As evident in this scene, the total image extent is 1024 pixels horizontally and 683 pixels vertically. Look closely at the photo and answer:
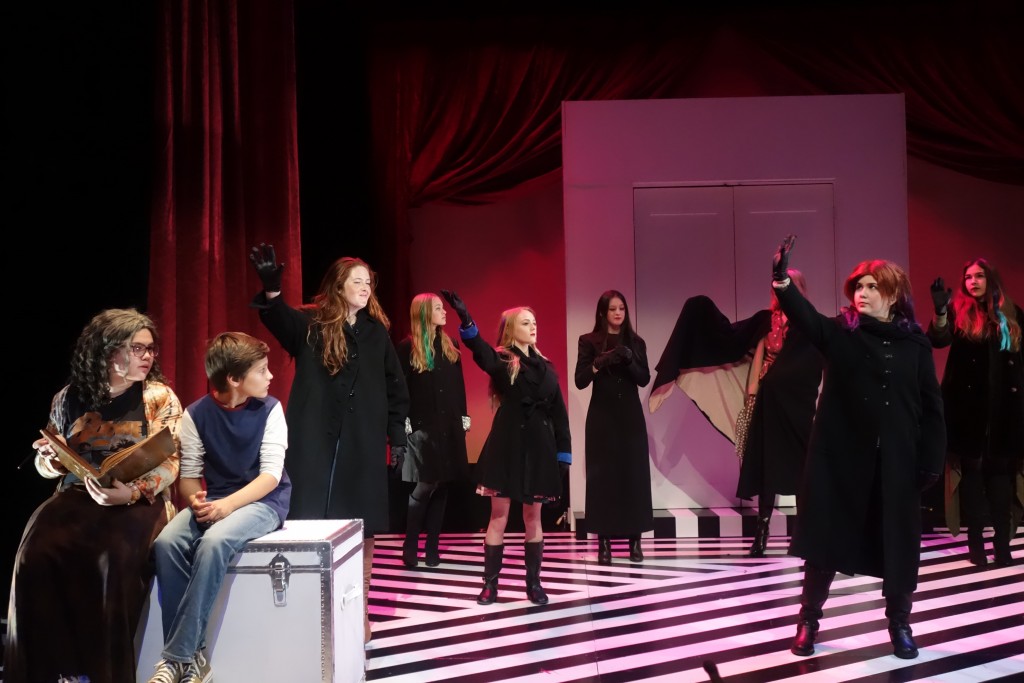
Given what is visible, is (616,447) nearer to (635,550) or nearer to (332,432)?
(635,550)

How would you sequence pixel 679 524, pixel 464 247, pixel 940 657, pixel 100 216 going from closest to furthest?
pixel 940 657 → pixel 100 216 → pixel 679 524 → pixel 464 247

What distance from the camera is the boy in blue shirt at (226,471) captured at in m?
3.22

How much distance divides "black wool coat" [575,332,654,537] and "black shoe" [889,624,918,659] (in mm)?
2177

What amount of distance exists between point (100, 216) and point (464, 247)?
4.13 meters

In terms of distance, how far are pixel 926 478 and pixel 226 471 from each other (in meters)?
2.79

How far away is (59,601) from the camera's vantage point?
3180mm

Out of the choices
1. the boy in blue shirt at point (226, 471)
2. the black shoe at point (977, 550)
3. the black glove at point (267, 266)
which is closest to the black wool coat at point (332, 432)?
the black glove at point (267, 266)

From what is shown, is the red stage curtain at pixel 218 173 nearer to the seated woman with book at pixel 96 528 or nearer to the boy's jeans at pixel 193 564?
the seated woman with book at pixel 96 528

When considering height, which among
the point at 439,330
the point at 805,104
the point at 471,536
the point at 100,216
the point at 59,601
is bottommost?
the point at 471,536

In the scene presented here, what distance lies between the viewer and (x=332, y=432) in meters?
3.95

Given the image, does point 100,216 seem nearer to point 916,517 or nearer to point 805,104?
point 916,517

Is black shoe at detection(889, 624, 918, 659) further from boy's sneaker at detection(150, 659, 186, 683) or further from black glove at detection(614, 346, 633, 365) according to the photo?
boy's sneaker at detection(150, 659, 186, 683)

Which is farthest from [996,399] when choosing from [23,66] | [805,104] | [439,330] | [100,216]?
[23,66]

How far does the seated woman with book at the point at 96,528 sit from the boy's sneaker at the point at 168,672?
0.22 meters
